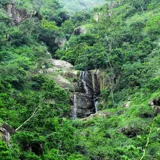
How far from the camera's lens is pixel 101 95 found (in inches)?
1185

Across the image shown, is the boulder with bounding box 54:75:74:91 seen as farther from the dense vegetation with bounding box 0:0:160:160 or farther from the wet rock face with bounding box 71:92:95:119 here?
the dense vegetation with bounding box 0:0:160:160

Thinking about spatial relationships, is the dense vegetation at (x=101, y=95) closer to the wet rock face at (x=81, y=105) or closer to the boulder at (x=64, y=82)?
the wet rock face at (x=81, y=105)

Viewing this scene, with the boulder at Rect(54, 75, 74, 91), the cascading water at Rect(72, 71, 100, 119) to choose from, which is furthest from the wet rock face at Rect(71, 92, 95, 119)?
the boulder at Rect(54, 75, 74, 91)

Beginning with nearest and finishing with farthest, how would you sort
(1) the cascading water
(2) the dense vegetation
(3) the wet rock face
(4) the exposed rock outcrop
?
(2) the dense vegetation, (3) the wet rock face, (1) the cascading water, (4) the exposed rock outcrop

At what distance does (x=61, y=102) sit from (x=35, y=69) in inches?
552

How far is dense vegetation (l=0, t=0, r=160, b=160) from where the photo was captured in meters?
14.7

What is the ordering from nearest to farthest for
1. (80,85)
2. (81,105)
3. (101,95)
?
(81,105) < (101,95) < (80,85)

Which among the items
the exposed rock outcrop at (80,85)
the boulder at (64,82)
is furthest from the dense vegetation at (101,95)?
the boulder at (64,82)

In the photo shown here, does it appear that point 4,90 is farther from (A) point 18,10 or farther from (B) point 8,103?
(A) point 18,10

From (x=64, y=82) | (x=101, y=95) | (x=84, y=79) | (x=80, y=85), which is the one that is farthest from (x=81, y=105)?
(x=84, y=79)

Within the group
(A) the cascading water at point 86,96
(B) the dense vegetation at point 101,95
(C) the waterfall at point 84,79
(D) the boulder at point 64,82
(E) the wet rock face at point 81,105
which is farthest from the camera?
(C) the waterfall at point 84,79

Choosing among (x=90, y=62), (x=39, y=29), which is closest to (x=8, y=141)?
Answer: (x=90, y=62)

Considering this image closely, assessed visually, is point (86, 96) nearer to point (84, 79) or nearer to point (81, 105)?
point (81, 105)

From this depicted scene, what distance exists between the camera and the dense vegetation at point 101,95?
14.7 meters
